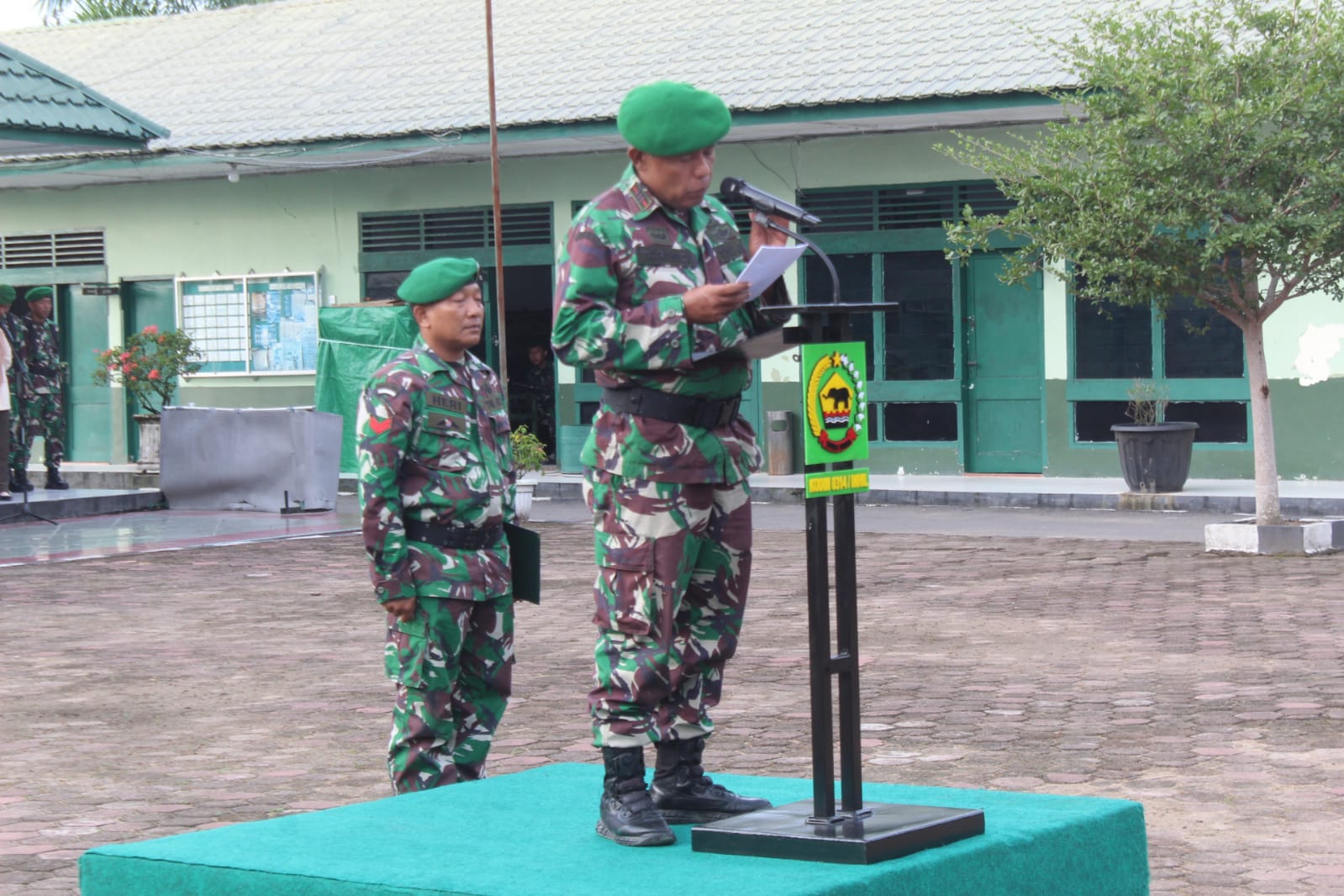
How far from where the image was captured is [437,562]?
5.42 meters

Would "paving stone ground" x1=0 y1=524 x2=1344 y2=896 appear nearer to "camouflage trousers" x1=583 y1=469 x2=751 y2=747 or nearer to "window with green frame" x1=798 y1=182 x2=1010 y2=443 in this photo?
"camouflage trousers" x1=583 y1=469 x2=751 y2=747

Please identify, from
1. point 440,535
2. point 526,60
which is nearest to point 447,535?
point 440,535

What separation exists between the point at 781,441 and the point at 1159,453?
4382mm

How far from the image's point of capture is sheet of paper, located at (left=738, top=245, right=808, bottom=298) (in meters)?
4.12

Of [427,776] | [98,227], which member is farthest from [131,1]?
[427,776]

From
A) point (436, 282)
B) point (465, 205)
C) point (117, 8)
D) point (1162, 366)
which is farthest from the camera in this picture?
point (117, 8)

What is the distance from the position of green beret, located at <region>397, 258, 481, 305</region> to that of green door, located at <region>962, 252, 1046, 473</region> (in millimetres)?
15186

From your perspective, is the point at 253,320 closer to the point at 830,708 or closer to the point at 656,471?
the point at 656,471

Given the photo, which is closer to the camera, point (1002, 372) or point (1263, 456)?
point (1263, 456)

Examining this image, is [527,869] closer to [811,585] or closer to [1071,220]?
[811,585]

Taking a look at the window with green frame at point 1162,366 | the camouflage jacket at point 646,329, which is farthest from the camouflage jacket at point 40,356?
the camouflage jacket at point 646,329

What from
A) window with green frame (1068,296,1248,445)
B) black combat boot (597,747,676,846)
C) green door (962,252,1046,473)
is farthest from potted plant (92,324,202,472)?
black combat boot (597,747,676,846)

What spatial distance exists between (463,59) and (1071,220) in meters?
11.9

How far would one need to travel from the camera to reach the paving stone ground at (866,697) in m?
6.27
